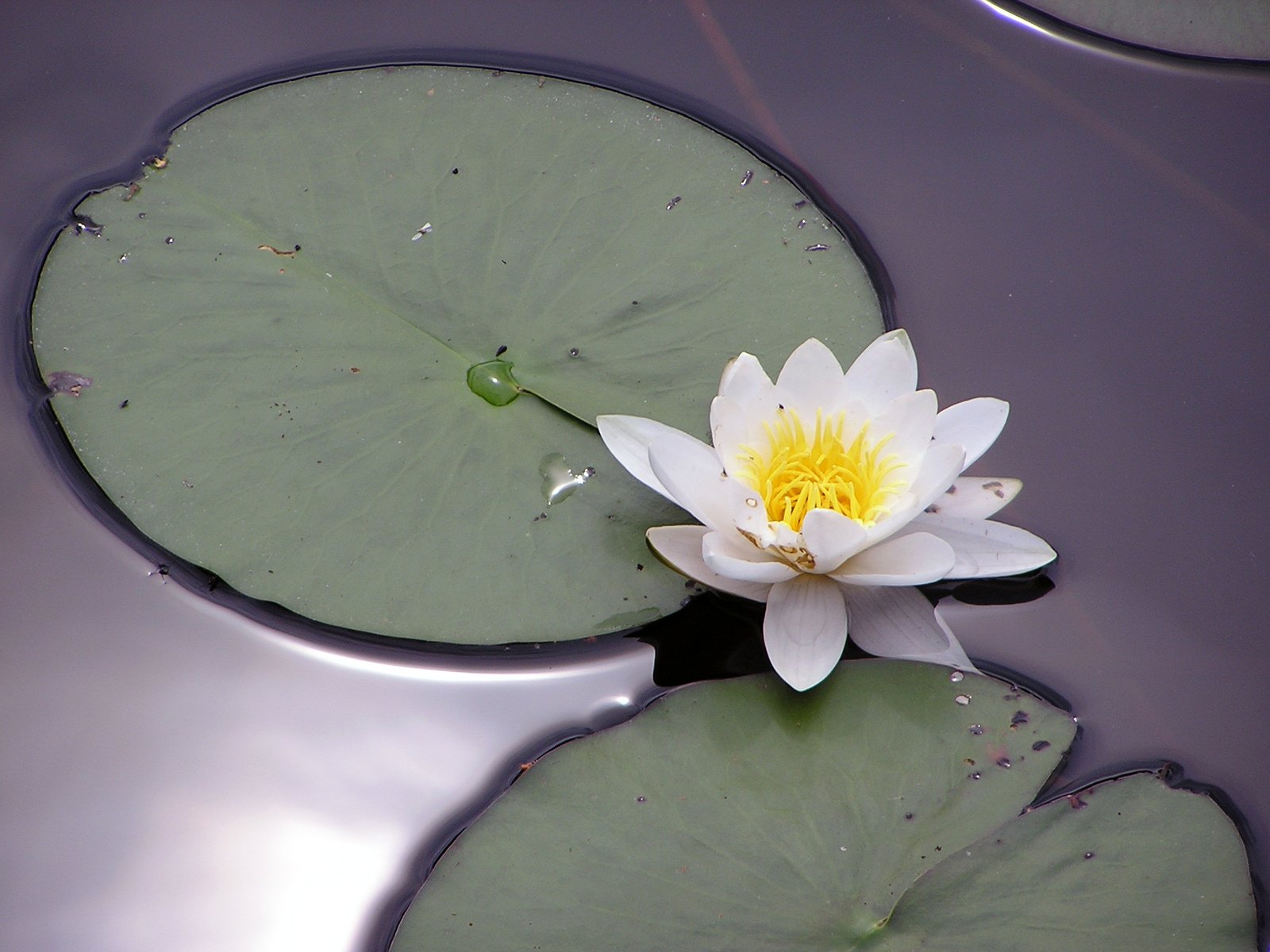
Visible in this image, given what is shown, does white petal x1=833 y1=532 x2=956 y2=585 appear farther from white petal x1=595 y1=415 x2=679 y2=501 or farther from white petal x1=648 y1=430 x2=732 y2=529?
white petal x1=595 y1=415 x2=679 y2=501

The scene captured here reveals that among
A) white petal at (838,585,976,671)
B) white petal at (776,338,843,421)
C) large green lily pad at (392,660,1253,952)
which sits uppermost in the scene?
white petal at (776,338,843,421)

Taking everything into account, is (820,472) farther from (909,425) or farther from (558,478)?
(558,478)

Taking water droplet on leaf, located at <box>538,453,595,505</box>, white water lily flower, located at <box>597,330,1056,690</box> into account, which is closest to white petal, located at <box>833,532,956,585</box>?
white water lily flower, located at <box>597,330,1056,690</box>

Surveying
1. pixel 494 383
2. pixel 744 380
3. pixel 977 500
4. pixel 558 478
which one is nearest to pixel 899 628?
pixel 977 500

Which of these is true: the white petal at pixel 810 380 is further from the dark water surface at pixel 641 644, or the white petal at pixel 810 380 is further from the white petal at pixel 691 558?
the dark water surface at pixel 641 644

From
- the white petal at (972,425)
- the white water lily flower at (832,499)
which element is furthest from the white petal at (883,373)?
the white petal at (972,425)

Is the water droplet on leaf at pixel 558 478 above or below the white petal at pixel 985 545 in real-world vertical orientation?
above
